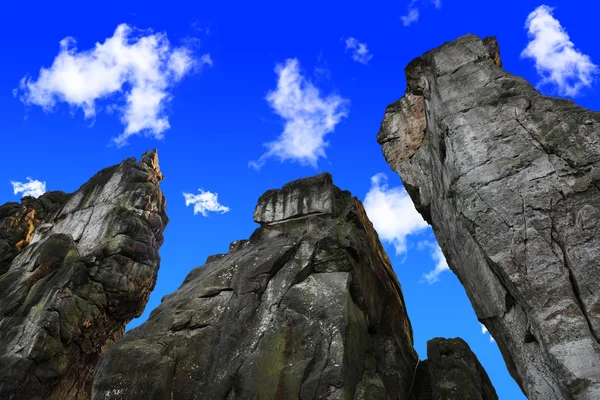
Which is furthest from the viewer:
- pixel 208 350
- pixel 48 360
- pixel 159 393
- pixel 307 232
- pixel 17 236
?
pixel 17 236

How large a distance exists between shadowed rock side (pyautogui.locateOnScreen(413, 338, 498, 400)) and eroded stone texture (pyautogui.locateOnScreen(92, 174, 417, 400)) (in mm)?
786

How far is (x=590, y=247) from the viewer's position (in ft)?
44.9

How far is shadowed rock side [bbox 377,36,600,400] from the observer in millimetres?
A: 12969

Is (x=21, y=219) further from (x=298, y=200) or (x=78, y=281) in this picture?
(x=298, y=200)

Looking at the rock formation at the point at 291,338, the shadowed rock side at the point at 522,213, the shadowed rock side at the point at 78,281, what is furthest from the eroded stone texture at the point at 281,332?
the shadowed rock side at the point at 78,281

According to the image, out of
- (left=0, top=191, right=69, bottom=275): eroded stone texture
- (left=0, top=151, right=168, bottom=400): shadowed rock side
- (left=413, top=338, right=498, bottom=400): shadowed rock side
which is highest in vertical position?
(left=0, top=191, right=69, bottom=275): eroded stone texture

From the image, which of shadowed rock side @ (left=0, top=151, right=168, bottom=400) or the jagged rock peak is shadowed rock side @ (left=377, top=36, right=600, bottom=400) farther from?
shadowed rock side @ (left=0, top=151, right=168, bottom=400)

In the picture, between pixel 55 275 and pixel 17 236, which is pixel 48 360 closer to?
pixel 55 275

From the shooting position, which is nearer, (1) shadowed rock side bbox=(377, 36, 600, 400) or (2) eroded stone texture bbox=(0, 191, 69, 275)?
(1) shadowed rock side bbox=(377, 36, 600, 400)

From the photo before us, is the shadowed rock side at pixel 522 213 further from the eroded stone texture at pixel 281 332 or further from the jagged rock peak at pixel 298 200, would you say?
the jagged rock peak at pixel 298 200

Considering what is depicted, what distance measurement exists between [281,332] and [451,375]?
23.8 ft

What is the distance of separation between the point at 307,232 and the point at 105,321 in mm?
14217

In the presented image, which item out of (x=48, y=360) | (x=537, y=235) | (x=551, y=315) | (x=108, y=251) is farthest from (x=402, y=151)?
(x=48, y=360)

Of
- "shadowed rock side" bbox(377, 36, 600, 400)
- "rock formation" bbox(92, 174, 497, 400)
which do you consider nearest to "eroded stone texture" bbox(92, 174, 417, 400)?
"rock formation" bbox(92, 174, 497, 400)
